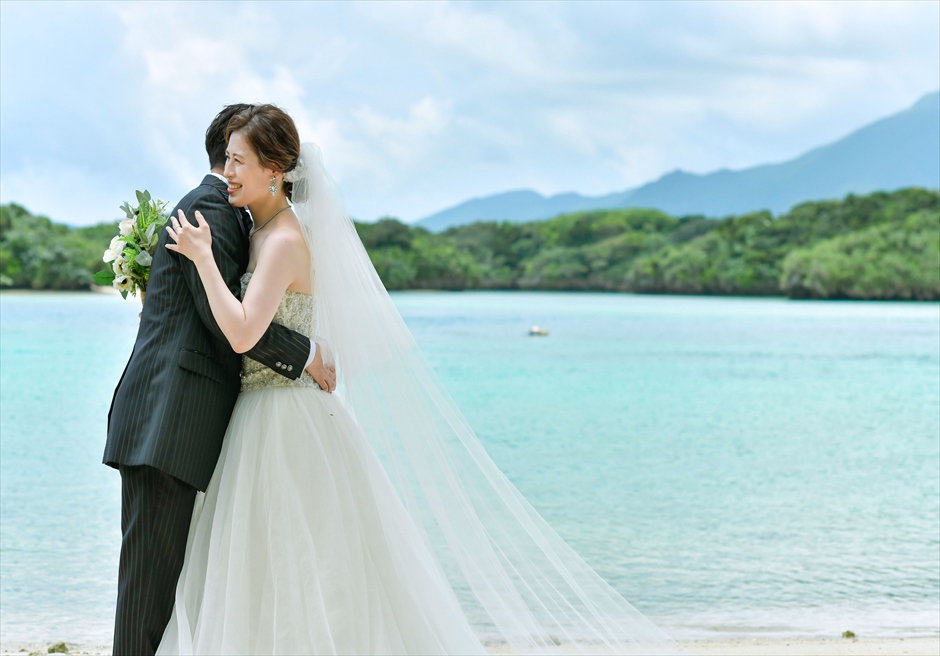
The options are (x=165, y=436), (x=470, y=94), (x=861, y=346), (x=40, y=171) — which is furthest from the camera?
(x=470, y=94)

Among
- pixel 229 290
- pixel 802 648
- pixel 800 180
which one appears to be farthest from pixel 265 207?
pixel 800 180

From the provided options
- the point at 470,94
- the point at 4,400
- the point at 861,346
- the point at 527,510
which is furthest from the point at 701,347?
the point at 470,94

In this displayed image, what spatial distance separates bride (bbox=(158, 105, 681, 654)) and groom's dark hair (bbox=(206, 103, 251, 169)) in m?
0.05

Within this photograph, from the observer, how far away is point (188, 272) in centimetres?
224

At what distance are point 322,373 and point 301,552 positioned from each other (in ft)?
1.45

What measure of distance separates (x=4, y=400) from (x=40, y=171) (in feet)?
283

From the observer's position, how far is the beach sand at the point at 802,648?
389 centimetres

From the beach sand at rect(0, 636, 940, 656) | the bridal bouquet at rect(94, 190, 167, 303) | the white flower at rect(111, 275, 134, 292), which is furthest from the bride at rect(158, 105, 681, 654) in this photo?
the beach sand at rect(0, 636, 940, 656)

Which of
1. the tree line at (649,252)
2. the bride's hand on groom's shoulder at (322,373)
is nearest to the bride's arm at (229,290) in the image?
the bride's hand on groom's shoulder at (322,373)

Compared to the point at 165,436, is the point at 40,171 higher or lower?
higher

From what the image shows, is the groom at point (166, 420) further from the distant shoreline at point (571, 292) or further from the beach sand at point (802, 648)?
the distant shoreline at point (571, 292)

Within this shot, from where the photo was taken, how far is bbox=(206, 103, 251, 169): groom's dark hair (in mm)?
2402

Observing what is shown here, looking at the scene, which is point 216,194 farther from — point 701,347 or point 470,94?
point 470,94

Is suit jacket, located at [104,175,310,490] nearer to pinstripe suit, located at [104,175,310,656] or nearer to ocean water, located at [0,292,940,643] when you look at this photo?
pinstripe suit, located at [104,175,310,656]
